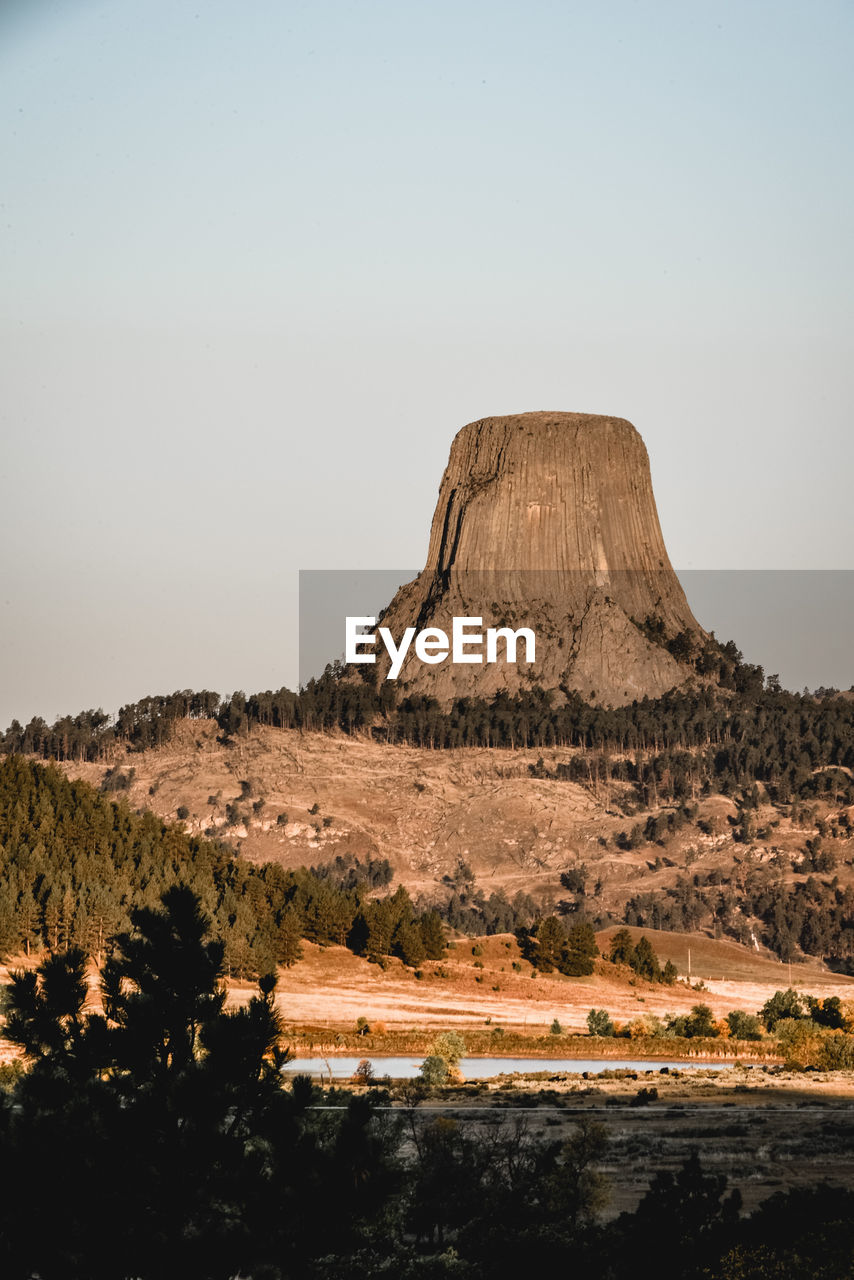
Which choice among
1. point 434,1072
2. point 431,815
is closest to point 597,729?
point 431,815

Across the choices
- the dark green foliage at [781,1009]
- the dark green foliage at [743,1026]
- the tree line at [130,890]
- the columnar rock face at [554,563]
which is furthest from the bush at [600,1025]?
the columnar rock face at [554,563]

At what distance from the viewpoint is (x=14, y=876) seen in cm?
6438

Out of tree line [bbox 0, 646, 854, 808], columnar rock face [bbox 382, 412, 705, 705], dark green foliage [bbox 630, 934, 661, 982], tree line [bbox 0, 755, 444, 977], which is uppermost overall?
columnar rock face [bbox 382, 412, 705, 705]

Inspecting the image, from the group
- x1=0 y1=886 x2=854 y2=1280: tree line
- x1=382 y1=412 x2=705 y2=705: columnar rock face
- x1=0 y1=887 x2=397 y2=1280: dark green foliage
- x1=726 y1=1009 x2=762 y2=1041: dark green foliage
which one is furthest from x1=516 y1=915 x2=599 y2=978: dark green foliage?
x1=382 y1=412 x2=705 y2=705: columnar rock face

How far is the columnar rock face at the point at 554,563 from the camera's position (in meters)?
150

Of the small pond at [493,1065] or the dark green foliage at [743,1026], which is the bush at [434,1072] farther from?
the dark green foliage at [743,1026]

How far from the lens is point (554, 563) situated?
156375 millimetres

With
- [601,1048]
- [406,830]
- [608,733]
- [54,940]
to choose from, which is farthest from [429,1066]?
[608,733]

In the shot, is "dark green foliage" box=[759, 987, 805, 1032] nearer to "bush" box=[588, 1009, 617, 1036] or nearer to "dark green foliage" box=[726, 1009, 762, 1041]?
"dark green foliage" box=[726, 1009, 762, 1041]

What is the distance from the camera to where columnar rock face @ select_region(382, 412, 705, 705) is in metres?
150

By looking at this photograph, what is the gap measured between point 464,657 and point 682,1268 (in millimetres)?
132248

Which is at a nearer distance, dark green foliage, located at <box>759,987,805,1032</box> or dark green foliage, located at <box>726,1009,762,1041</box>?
dark green foliage, located at <box>726,1009,762,1041</box>

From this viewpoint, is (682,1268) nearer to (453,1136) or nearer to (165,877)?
(453,1136)

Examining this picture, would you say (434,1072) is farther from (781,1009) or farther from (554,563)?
(554,563)
